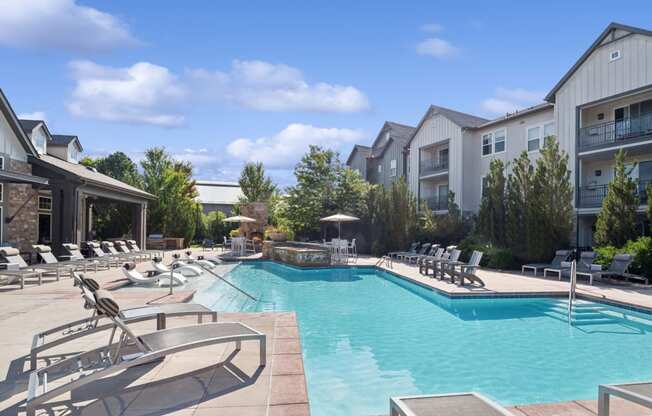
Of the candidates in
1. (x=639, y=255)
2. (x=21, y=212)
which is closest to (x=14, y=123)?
(x=21, y=212)

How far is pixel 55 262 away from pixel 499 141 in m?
21.6

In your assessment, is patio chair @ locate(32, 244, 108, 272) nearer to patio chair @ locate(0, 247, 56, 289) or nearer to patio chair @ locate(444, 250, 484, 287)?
patio chair @ locate(0, 247, 56, 289)

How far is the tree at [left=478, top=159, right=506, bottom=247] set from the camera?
19.3m

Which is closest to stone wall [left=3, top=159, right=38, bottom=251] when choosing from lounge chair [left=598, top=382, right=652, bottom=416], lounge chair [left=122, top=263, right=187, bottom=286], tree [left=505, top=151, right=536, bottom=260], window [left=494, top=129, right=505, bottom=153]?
lounge chair [left=122, top=263, right=187, bottom=286]

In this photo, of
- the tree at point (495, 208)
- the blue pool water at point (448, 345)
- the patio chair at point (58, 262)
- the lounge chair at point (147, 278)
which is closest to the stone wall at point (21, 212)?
the patio chair at point (58, 262)

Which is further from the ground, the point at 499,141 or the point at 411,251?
the point at 499,141

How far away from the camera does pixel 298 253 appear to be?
63.4 ft

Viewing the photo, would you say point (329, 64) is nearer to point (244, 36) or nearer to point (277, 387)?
point (244, 36)

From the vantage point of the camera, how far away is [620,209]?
1500cm

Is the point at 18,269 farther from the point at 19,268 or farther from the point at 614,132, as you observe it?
the point at 614,132

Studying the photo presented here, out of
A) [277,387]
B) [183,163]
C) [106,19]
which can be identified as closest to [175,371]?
[277,387]

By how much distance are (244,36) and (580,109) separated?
592 inches

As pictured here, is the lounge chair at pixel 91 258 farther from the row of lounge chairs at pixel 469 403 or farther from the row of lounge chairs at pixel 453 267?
the row of lounge chairs at pixel 469 403

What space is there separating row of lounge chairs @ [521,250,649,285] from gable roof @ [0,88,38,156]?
66.1 feet
